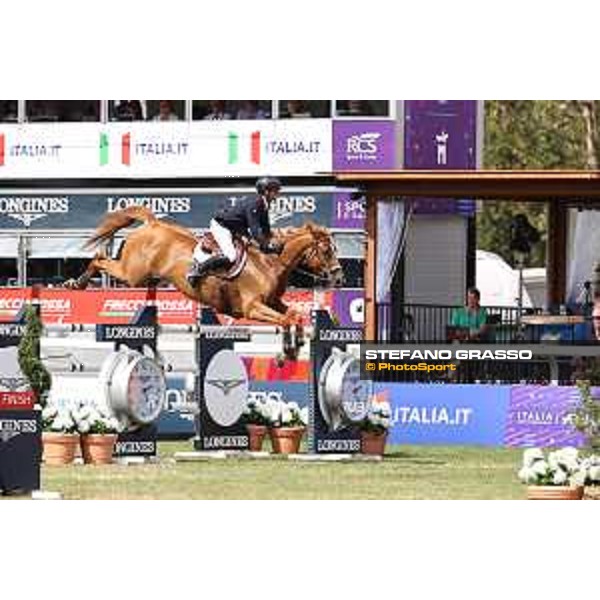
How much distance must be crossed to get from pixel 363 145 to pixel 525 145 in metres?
17.3

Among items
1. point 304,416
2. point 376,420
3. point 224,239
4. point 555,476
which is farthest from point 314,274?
point 555,476

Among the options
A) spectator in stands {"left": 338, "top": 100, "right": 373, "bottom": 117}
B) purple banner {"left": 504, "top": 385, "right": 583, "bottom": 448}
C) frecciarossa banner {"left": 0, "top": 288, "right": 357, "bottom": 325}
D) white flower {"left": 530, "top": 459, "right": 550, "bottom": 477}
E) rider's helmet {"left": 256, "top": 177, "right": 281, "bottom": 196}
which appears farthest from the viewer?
spectator in stands {"left": 338, "top": 100, "right": 373, "bottom": 117}

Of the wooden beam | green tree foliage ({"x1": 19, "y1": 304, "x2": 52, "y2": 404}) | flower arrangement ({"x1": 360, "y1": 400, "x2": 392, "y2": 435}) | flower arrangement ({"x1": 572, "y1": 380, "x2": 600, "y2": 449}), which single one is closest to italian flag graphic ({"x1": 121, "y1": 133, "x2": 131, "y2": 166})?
the wooden beam

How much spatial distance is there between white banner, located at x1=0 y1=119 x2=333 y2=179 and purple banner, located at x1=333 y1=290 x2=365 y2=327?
189cm

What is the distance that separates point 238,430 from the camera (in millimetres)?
21453

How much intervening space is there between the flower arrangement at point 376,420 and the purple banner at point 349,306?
3.80 metres

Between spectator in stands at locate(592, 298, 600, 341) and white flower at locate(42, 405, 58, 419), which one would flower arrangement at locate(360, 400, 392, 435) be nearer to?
white flower at locate(42, 405, 58, 419)

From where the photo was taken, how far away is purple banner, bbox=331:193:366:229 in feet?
86.1

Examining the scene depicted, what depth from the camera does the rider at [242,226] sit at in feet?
83.5

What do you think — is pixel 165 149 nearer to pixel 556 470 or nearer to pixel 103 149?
pixel 103 149

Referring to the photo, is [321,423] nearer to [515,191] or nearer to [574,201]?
[515,191]

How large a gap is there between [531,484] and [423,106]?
940cm
